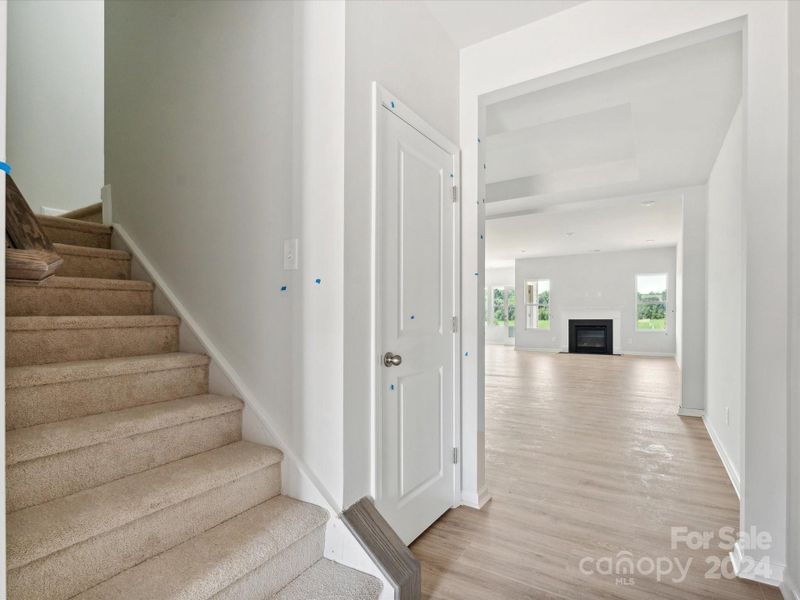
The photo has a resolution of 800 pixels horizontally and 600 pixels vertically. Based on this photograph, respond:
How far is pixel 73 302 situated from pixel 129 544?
50.6 inches

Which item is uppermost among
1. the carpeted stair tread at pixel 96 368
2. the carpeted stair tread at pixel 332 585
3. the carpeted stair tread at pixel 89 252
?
the carpeted stair tread at pixel 89 252

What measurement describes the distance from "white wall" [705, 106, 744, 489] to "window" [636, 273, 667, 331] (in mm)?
7169

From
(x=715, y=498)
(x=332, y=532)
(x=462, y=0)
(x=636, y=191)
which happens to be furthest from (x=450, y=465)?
(x=636, y=191)

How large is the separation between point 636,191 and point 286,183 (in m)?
4.32

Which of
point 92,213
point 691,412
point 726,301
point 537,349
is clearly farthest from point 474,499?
point 537,349

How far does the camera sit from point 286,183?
1.90m

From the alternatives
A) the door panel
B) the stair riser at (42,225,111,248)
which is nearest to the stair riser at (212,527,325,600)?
the door panel

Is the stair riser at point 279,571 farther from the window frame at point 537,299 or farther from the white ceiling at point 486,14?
the window frame at point 537,299

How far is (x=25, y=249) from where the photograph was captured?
876 millimetres

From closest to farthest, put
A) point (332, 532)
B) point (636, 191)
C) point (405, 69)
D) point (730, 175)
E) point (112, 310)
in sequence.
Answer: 1. point (332, 532)
2. point (405, 69)
3. point (112, 310)
4. point (730, 175)
5. point (636, 191)

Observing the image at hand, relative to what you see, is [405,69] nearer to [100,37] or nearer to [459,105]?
[459,105]

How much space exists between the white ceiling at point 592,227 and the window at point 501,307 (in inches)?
131

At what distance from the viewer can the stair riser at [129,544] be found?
114cm

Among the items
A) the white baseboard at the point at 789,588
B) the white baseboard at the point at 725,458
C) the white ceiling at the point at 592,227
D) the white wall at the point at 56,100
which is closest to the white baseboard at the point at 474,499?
the white baseboard at the point at 789,588
